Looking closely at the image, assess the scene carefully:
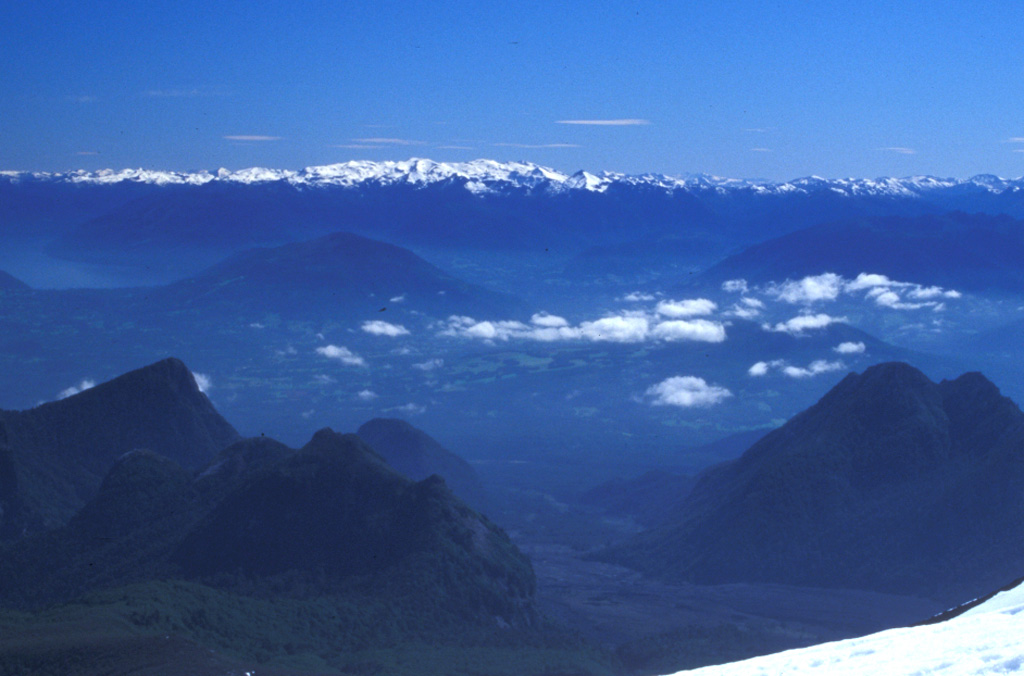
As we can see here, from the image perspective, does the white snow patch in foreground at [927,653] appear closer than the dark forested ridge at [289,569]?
Yes

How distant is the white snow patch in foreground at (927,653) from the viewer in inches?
881

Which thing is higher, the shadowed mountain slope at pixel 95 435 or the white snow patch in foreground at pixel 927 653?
the shadowed mountain slope at pixel 95 435

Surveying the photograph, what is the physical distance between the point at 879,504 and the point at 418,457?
79.1 m

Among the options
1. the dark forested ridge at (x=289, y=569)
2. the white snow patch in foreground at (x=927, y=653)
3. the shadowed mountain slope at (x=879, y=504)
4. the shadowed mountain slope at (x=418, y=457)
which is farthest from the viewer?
the shadowed mountain slope at (x=418, y=457)

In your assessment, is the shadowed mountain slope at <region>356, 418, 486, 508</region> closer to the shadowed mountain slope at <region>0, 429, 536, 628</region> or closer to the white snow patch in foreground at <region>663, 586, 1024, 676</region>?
the shadowed mountain slope at <region>0, 429, 536, 628</region>

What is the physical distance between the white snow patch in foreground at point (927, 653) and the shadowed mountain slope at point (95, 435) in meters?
96.4

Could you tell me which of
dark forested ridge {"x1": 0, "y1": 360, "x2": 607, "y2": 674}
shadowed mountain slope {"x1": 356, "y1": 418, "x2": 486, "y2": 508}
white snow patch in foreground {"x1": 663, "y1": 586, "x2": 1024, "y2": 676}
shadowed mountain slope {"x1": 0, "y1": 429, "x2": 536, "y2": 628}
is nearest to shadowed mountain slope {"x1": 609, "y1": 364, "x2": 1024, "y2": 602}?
shadowed mountain slope {"x1": 0, "y1": 429, "x2": 536, "y2": 628}

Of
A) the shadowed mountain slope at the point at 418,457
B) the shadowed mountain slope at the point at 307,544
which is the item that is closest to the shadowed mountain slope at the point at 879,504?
the shadowed mountain slope at the point at 307,544

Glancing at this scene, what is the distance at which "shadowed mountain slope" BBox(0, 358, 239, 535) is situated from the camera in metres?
105

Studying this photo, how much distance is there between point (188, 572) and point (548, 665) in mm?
33974

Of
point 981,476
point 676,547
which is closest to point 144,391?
point 676,547

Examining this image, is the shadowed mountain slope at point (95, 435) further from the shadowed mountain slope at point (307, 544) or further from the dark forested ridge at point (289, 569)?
the shadowed mountain slope at point (307, 544)

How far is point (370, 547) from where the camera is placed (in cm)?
8338

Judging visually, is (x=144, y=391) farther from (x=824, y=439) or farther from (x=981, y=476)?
(x=981, y=476)
